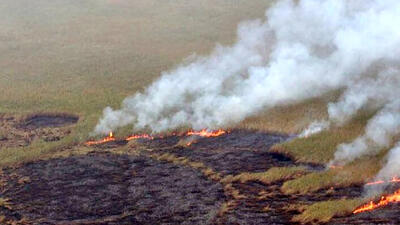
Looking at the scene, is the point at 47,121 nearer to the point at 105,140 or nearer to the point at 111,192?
the point at 105,140

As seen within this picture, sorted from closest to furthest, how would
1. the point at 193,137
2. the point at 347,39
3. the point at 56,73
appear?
the point at 193,137 → the point at 347,39 → the point at 56,73

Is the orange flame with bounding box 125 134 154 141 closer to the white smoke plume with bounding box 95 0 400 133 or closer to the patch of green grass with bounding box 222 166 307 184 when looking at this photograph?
the white smoke plume with bounding box 95 0 400 133

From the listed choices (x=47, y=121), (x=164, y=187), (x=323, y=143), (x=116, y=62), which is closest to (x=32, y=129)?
(x=47, y=121)

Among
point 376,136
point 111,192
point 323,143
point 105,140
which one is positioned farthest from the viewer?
point 105,140

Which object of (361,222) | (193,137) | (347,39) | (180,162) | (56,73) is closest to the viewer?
(361,222)

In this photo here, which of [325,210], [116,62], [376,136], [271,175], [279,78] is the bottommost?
[325,210]

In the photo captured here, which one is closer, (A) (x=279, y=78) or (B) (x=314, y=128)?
(B) (x=314, y=128)

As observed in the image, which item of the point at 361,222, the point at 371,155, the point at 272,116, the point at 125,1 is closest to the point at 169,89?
the point at 272,116

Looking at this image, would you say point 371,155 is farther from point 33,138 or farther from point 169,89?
point 33,138
